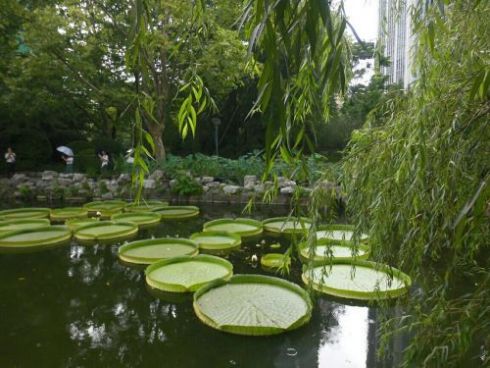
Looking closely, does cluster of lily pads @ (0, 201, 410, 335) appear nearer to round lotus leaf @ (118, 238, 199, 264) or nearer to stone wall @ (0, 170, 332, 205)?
round lotus leaf @ (118, 238, 199, 264)

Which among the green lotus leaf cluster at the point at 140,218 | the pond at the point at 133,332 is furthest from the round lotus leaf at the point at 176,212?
the pond at the point at 133,332

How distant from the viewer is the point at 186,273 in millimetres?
3807

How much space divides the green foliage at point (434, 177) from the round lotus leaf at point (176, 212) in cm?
526

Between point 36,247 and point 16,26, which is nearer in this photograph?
point 36,247

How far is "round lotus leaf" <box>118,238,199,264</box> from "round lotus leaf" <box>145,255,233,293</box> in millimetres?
325

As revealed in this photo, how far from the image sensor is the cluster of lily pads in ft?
8.83

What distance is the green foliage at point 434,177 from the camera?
120 cm

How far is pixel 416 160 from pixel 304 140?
0.72 m

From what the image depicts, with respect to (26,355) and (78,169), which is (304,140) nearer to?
(26,355)

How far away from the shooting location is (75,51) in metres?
8.98

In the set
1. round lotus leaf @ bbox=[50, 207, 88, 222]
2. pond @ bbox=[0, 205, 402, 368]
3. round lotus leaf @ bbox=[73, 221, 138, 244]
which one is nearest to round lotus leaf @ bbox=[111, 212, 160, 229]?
round lotus leaf @ bbox=[73, 221, 138, 244]

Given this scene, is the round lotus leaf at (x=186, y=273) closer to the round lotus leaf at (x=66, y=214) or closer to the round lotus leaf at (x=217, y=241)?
the round lotus leaf at (x=217, y=241)

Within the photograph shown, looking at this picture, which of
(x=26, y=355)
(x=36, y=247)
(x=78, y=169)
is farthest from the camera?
(x=78, y=169)

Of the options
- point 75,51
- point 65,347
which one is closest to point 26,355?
point 65,347
